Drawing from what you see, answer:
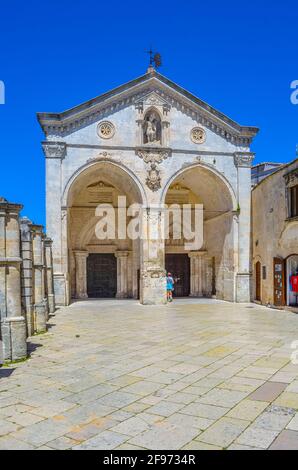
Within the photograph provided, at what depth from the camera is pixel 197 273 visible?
2477 cm

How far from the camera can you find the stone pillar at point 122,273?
2420cm

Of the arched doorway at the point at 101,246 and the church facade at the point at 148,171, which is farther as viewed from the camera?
the arched doorway at the point at 101,246

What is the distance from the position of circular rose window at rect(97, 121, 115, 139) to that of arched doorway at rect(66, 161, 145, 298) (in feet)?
11.2

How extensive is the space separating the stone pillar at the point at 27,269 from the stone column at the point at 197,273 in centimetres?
1469

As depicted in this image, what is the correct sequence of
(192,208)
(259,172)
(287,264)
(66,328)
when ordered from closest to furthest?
(66,328) < (287,264) < (192,208) < (259,172)

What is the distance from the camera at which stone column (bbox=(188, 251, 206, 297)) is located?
24.6m

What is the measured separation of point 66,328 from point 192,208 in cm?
1404

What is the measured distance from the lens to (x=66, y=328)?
12555 millimetres

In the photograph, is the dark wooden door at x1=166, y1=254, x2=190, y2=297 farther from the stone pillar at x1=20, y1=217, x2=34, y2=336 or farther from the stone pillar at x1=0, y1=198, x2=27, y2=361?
the stone pillar at x1=0, y1=198, x2=27, y2=361
